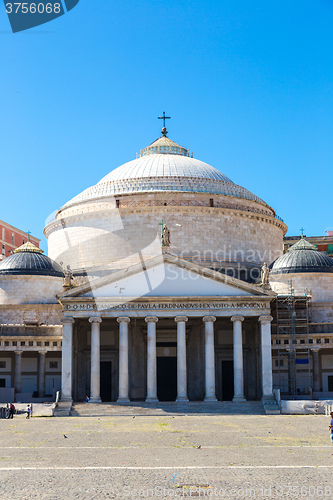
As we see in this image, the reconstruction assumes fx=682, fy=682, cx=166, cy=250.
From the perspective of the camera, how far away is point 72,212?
231ft

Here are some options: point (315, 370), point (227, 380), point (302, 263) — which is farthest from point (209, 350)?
point (302, 263)

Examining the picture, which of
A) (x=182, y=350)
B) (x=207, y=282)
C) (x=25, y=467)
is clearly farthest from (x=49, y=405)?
(x=25, y=467)

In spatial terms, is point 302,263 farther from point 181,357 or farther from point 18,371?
point 18,371

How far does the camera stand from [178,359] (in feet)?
173

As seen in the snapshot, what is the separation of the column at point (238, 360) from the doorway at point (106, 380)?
37.3ft

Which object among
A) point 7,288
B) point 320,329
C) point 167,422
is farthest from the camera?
point 7,288

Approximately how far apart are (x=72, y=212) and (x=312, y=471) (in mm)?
52992

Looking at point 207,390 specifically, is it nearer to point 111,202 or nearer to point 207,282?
point 207,282

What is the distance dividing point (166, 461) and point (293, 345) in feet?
120

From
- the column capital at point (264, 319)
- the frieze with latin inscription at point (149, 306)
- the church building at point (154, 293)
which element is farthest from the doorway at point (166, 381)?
the column capital at point (264, 319)

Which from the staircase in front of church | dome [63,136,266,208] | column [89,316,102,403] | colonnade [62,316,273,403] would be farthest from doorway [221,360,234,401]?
dome [63,136,266,208]

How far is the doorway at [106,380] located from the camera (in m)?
57.5

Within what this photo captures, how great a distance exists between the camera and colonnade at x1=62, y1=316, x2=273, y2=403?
52281 millimetres

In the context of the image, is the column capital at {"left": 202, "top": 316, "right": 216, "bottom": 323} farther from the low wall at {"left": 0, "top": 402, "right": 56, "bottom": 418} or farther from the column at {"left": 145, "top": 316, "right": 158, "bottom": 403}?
the low wall at {"left": 0, "top": 402, "right": 56, "bottom": 418}
